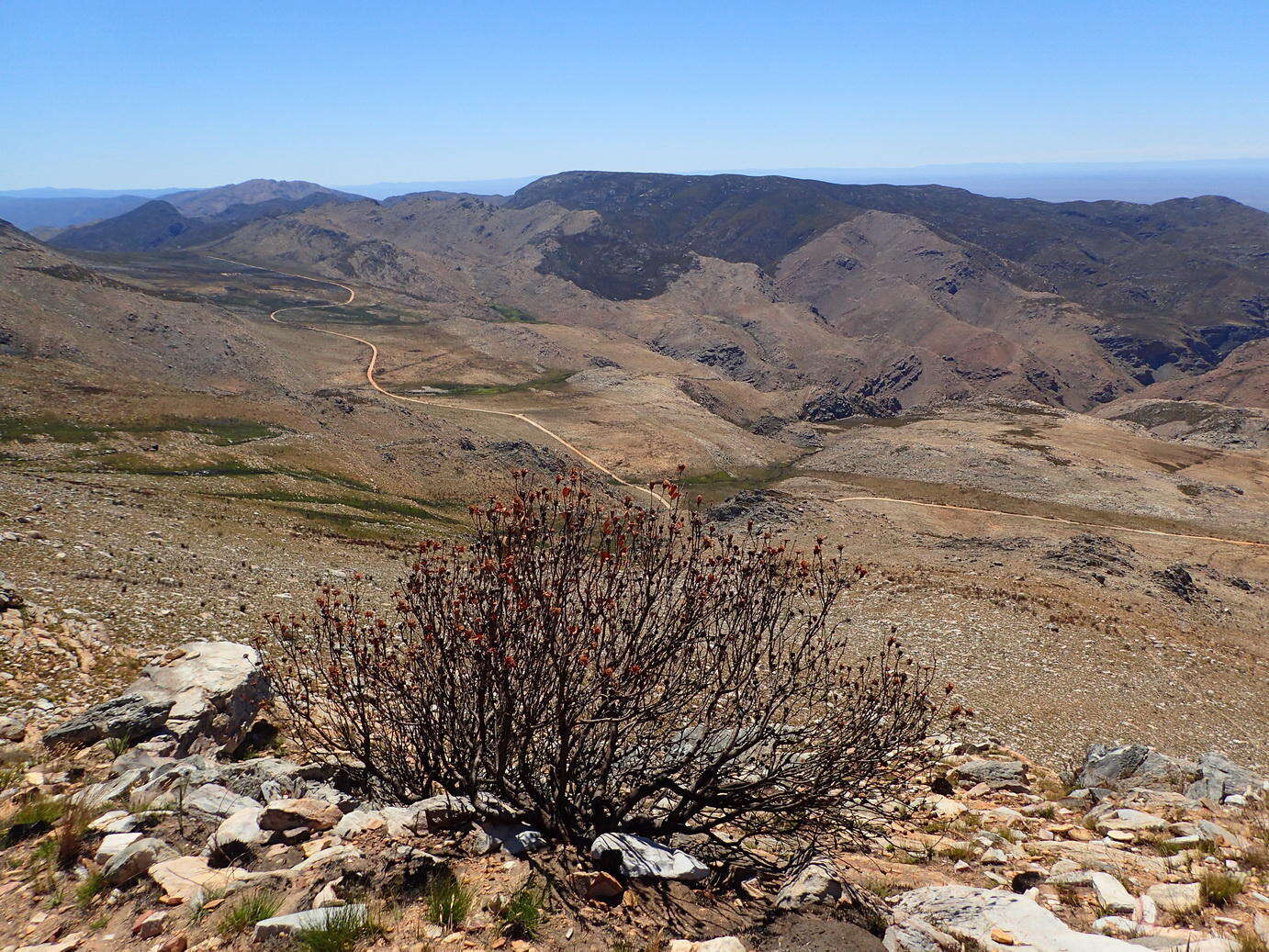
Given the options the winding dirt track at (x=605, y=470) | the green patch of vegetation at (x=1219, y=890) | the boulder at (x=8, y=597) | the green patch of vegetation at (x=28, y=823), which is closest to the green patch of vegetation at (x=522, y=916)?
the green patch of vegetation at (x=28, y=823)

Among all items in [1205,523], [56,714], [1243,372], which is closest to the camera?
[56,714]

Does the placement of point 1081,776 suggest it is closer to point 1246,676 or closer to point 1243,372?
point 1246,676

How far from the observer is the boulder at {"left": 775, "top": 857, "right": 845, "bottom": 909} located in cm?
592

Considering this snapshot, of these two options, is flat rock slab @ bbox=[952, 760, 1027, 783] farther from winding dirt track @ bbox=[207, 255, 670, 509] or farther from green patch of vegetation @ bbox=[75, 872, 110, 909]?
winding dirt track @ bbox=[207, 255, 670, 509]

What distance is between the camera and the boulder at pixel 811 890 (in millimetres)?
5918

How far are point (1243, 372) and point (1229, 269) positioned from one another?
8203 cm

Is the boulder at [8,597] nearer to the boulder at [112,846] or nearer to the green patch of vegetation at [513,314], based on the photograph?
the boulder at [112,846]

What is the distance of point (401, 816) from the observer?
240 inches

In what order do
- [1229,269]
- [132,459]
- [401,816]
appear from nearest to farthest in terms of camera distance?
[401,816] < [132,459] < [1229,269]

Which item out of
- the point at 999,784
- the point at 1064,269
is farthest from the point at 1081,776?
the point at 1064,269

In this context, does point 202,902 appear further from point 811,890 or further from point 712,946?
point 811,890

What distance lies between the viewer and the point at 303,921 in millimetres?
4570

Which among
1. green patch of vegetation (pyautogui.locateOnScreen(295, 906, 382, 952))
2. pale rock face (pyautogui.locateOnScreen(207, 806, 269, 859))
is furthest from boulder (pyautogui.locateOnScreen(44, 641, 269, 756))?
green patch of vegetation (pyautogui.locateOnScreen(295, 906, 382, 952))

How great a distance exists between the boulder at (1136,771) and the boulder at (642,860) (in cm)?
877
